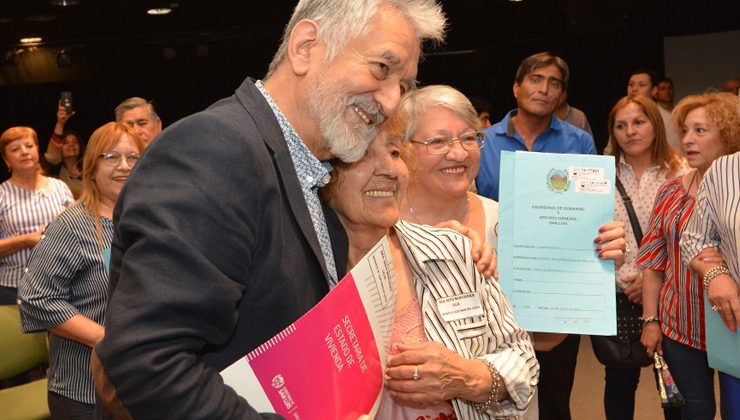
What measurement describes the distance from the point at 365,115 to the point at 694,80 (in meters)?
10.4

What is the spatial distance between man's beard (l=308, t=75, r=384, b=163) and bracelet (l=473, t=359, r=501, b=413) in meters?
0.74

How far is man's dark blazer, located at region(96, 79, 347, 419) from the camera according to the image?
3.52ft

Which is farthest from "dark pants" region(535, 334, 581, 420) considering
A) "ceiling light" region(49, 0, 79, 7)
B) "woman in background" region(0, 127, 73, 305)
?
"ceiling light" region(49, 0, 79, 7)

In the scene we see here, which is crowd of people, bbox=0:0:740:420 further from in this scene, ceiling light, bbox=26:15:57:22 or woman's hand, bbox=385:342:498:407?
ceiling light, bbox=26:15:57:22

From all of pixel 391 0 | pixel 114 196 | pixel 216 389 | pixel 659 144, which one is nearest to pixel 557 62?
pixel 659 144

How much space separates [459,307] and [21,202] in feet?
16.1

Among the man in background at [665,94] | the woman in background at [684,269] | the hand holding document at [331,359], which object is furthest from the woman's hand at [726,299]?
the man in background at [665,94]

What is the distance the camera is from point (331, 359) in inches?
52.1

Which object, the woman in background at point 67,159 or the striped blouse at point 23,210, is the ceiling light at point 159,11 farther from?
the striped blouse at point 23,210

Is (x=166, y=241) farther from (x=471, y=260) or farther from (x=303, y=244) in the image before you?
(x=471, y=260)

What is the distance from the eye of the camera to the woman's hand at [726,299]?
303 centimetres

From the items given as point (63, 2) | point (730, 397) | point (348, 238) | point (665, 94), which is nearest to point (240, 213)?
point (348, 238)

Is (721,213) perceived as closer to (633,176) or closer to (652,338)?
(652,338)

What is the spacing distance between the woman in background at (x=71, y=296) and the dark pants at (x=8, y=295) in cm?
266
